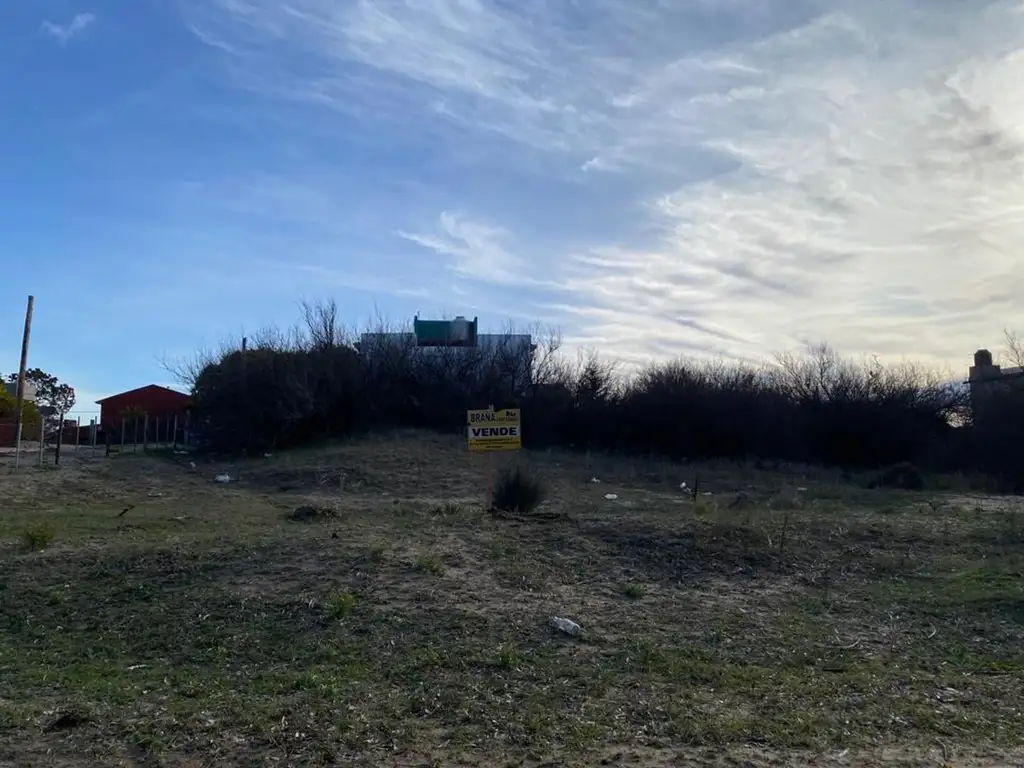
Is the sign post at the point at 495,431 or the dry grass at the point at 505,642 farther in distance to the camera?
the sign post at the point at 495,431

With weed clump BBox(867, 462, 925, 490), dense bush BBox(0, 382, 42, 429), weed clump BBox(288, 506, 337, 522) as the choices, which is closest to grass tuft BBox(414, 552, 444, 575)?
weed clump BBox(288, 506, 337, 522)

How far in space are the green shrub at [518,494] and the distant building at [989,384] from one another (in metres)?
28.9

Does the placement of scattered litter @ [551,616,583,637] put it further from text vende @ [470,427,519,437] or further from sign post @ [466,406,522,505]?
text vende @ [470,427,519,437]

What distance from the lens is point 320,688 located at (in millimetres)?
6145

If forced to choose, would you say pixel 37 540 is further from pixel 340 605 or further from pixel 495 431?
pixel 495 431

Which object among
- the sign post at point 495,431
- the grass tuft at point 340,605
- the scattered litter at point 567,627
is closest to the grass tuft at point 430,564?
the grass tuft at point 340,605

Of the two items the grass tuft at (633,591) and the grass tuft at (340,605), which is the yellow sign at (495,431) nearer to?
the grass tuft at (633,591)

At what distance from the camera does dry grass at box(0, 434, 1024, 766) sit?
530 centimetres

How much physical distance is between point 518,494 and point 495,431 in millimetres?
1075

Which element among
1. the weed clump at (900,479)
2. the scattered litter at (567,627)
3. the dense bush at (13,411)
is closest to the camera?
the scattered litter at (567,627)

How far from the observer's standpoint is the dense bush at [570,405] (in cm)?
3681

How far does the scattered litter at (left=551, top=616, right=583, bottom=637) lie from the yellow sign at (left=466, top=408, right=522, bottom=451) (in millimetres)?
6816

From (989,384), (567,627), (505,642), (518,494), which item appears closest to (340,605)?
(505,642)

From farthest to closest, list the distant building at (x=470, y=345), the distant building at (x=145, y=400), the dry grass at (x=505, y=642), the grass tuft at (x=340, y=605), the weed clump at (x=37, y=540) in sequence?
the distant building at (x=145, y=400) < the distant building at (x=470, y=345) < the weed clump at (x=37, y=540) < the grass tuft at (x=340, y=605) < the dry grass at (x=505, y=642)
